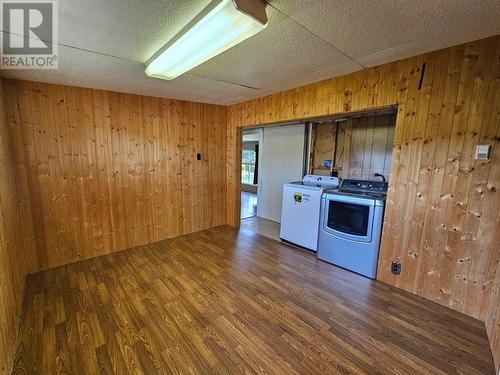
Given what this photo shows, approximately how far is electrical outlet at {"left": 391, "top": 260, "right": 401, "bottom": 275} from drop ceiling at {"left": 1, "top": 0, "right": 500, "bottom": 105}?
2.09 m

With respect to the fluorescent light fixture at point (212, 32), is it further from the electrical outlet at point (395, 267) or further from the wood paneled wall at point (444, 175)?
the electrical outlet at point (395, 267)

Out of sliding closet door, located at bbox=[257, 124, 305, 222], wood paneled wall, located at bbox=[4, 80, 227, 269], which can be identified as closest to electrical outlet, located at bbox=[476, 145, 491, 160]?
sliding closet door, located at bbox=[257, 124, 305, 222]

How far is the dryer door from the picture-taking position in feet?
8.31

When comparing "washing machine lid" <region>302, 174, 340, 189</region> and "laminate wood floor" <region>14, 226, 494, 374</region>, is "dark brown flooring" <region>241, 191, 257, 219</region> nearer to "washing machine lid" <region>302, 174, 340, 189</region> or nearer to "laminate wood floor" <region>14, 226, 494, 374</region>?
"washing machine lid" <region>302, 174, 340, 189</region>

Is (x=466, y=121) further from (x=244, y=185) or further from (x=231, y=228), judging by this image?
(x=244, y=185)

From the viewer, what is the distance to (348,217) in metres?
2.72

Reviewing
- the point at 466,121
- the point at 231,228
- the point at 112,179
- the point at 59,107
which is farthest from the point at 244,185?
the point at 466,121

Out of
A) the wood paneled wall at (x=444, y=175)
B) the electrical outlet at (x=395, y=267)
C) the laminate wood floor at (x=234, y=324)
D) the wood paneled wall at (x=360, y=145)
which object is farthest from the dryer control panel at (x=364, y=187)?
the laminate wood floor at (x=234, y=324)

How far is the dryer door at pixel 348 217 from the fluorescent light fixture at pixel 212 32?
2.12 meters


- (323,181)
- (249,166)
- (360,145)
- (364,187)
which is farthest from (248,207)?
(364,187)

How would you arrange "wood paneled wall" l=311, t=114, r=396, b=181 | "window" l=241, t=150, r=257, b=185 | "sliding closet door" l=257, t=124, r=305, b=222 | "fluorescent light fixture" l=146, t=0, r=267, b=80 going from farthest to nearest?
"window" l=241, t=150, r=257, b=185 → "sliding closet door" l=257, t=124, r=305, b=222 → "wood paneled wall" l=311, t=114, r=396, b=181 → "fluorescent light fixture" l=146, t=0, r=267, b=80

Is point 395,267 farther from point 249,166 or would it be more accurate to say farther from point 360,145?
point 249,166

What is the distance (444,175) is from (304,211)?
5.46ft

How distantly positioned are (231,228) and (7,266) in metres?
3.03
